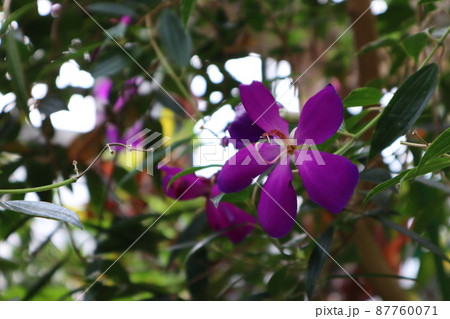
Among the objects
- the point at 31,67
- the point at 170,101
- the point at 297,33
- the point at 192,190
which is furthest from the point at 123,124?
the point at 297,33

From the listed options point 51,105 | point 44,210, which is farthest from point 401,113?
point 51,105

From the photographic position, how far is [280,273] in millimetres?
519

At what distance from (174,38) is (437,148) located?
355mm

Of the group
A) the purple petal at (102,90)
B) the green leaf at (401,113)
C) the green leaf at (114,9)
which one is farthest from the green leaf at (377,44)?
the purple petal at (102,90)

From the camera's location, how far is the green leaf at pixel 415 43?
1.57 ft

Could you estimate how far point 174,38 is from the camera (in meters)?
0.61

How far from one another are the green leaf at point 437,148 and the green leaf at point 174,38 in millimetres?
312

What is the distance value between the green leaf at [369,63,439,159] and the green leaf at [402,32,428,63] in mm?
92

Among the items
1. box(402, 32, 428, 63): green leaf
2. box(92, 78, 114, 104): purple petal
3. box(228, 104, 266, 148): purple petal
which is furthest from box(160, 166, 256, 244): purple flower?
box(92, 78, 114, 104): purple petal

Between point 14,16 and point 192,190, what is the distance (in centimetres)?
23

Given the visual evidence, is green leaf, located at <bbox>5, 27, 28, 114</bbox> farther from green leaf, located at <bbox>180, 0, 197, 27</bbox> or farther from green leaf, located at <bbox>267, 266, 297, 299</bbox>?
green leaf, located at <bbox>267, 266, 297, 299</bbox>

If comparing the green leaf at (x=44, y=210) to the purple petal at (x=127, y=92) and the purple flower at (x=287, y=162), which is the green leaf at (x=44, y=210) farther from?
the purple petal at (x=127, y=92)

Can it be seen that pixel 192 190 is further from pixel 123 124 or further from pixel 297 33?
pixel 297 33

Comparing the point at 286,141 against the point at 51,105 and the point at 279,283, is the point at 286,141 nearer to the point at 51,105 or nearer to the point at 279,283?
Answer: the point at 279,283
